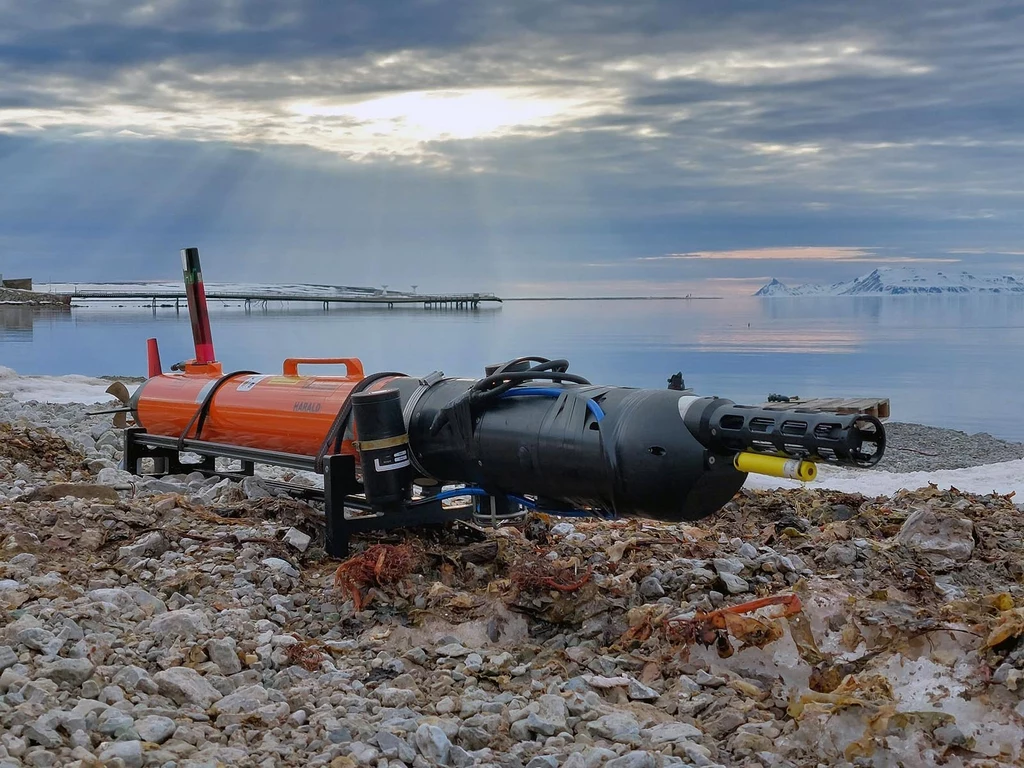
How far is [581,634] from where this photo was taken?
4.26 meters

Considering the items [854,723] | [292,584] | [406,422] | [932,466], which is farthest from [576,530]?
[932,466]

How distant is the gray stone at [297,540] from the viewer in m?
5.25

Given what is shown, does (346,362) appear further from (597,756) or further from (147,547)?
(597,756)

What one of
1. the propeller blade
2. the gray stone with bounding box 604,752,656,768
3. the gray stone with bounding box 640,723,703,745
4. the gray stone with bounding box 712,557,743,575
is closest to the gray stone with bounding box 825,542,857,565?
the gray stone with bounding box 712,557,743,575

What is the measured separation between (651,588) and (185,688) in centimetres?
219

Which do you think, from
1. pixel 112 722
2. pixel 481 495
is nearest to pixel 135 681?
pixel 112 722

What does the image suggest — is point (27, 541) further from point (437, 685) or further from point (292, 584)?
point (437, 685)

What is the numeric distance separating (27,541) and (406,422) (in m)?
1.98

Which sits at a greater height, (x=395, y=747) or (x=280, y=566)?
(x=280, y=566)

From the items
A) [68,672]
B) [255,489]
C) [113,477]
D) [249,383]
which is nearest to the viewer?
[68,672]

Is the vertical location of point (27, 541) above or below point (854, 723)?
above

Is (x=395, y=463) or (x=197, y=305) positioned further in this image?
(x=197, y=305)

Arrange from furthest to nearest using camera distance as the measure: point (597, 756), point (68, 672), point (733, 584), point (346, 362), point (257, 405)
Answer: point (257, 405)
point (346, 362)
point (733, 584)
point (68, 672)
point (597, 756)

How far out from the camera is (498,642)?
4234mm
